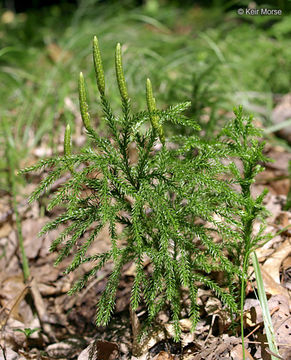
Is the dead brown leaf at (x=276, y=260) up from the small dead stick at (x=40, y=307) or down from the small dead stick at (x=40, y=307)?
up

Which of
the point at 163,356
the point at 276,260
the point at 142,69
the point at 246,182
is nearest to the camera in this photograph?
the point at 246,182

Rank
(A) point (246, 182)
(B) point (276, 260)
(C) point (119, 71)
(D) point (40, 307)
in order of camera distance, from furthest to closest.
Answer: (D) point (40, 307), (B) point (276, 260), (A) point (246, 182), (C) point (119, 71)

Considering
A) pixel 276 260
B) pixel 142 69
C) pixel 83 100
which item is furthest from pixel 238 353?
pixel 142 69

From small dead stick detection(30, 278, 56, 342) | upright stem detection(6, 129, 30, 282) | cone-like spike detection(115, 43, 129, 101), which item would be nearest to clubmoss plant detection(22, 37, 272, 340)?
cone-like spike detection(115, 43, 129, 101)

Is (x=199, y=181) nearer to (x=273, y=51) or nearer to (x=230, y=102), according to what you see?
(x=230, y=102)

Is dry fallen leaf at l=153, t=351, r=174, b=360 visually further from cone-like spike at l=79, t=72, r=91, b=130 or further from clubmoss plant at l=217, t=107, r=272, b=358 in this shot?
cone-like spike at l=79, t=72, r=91, b=130

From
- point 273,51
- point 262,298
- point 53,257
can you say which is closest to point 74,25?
point 273,51

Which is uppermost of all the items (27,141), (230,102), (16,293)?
(230,102)

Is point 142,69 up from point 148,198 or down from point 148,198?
up

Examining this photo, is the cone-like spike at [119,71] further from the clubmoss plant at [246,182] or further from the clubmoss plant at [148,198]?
the clubmoss plant at [246,182]

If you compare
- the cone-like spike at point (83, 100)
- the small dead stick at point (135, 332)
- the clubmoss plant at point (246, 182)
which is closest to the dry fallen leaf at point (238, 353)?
the clubmoss plant at point (246, 182)

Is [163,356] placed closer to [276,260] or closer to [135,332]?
[135,332]
